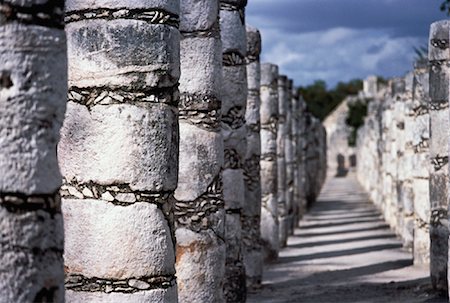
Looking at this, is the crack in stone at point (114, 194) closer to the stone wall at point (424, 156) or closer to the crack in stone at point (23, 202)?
the crack in stone at point (23, 202)

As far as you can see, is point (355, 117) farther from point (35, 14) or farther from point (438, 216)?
point (35, 14)

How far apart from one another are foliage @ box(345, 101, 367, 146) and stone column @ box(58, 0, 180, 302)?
52091 mm

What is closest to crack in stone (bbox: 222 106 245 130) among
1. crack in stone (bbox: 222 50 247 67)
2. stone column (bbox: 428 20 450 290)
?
crack in stone (bbox: 222 50 247 67)

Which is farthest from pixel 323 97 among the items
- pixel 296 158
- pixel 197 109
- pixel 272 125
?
pixel 197 109

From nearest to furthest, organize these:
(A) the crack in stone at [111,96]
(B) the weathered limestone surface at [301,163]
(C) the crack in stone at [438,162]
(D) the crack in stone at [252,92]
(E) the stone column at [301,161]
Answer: (A) the crack in stone at [111,96]
(C) the crack in stone at [438,162]
(D) the crack in stone at [252,92]
(B) the weathered limestone surface at [301,163]
(E) the stone column at [301,161]

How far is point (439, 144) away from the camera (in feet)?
36.3

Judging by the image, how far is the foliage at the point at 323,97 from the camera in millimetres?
76844

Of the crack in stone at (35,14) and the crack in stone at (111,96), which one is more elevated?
A: the crack in stone at (35,14)

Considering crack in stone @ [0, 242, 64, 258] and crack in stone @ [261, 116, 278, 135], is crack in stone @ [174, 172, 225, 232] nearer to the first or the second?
crack in stone @ [0, 242, 64, 258]

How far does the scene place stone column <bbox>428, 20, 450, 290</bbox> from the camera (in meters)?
10.9

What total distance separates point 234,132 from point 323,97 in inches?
2735

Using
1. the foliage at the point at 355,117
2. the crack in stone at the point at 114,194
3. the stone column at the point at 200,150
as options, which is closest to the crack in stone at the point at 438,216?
the stone column at the point at 200,150

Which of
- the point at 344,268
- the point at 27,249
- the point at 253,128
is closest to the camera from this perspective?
the point at 27,249

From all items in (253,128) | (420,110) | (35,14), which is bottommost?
(253,128)
